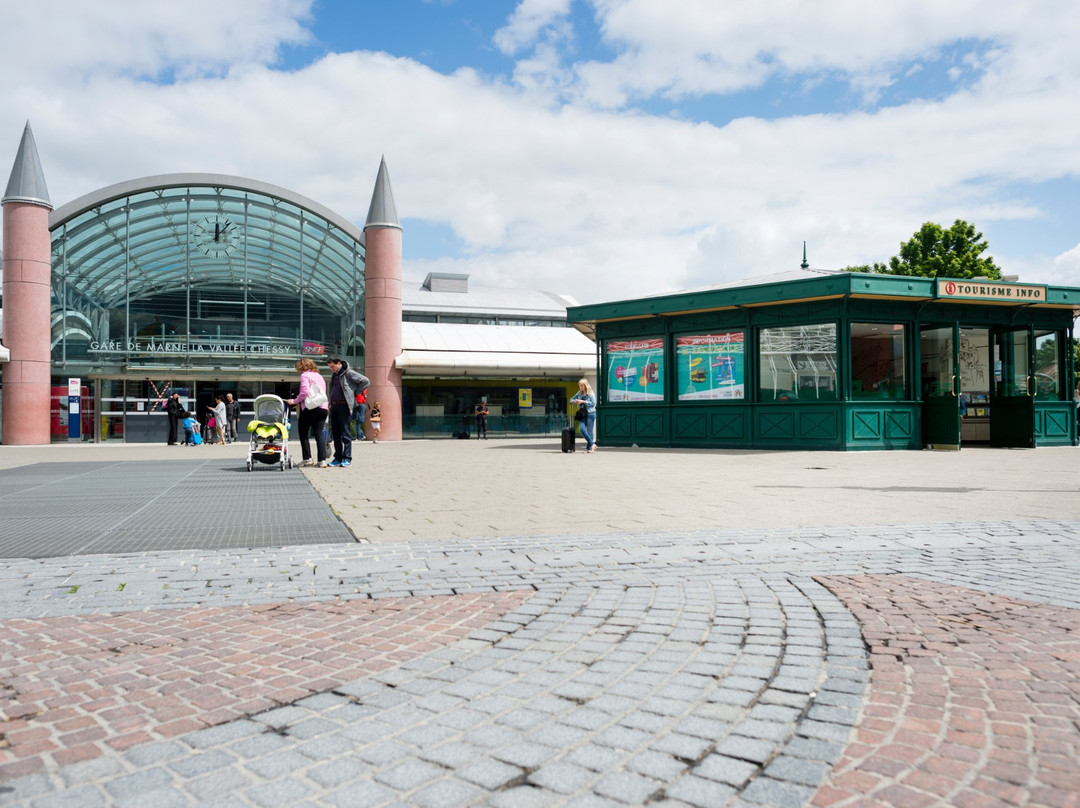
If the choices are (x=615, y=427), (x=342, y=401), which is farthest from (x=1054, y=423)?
(x=342, y=401)

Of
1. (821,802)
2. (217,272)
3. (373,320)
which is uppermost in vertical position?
(217,272)

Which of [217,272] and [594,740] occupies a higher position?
[217,272]

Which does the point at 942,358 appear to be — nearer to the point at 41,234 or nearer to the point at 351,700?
the point at 351,700

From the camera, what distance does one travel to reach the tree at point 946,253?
40.9m

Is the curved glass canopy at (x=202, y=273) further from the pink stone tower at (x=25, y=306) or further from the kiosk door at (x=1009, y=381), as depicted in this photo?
the kiosk door at (x=1009, y=381)

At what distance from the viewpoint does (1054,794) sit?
6.94ft

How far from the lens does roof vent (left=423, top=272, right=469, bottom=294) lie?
54344 mm

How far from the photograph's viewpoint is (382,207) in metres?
30.8

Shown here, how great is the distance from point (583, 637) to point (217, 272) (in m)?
32.7

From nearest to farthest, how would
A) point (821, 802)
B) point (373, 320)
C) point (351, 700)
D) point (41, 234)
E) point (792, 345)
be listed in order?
1. point (821, 802)
2. point (351, 700)
3. point (792, 345)
4. point (41, 234)
5. point (373, 320)

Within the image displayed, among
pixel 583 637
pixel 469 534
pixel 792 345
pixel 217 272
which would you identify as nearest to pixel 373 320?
pixel 217 272

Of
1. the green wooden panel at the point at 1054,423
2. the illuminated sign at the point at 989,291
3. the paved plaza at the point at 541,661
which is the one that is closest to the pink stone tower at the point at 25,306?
the paved plaza at the point at 541,661

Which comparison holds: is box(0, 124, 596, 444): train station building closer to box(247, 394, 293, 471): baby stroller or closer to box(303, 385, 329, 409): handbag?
box(247, 394, 293, 471): baby stroller

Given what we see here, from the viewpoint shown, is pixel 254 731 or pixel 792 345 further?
pixel 792 345
